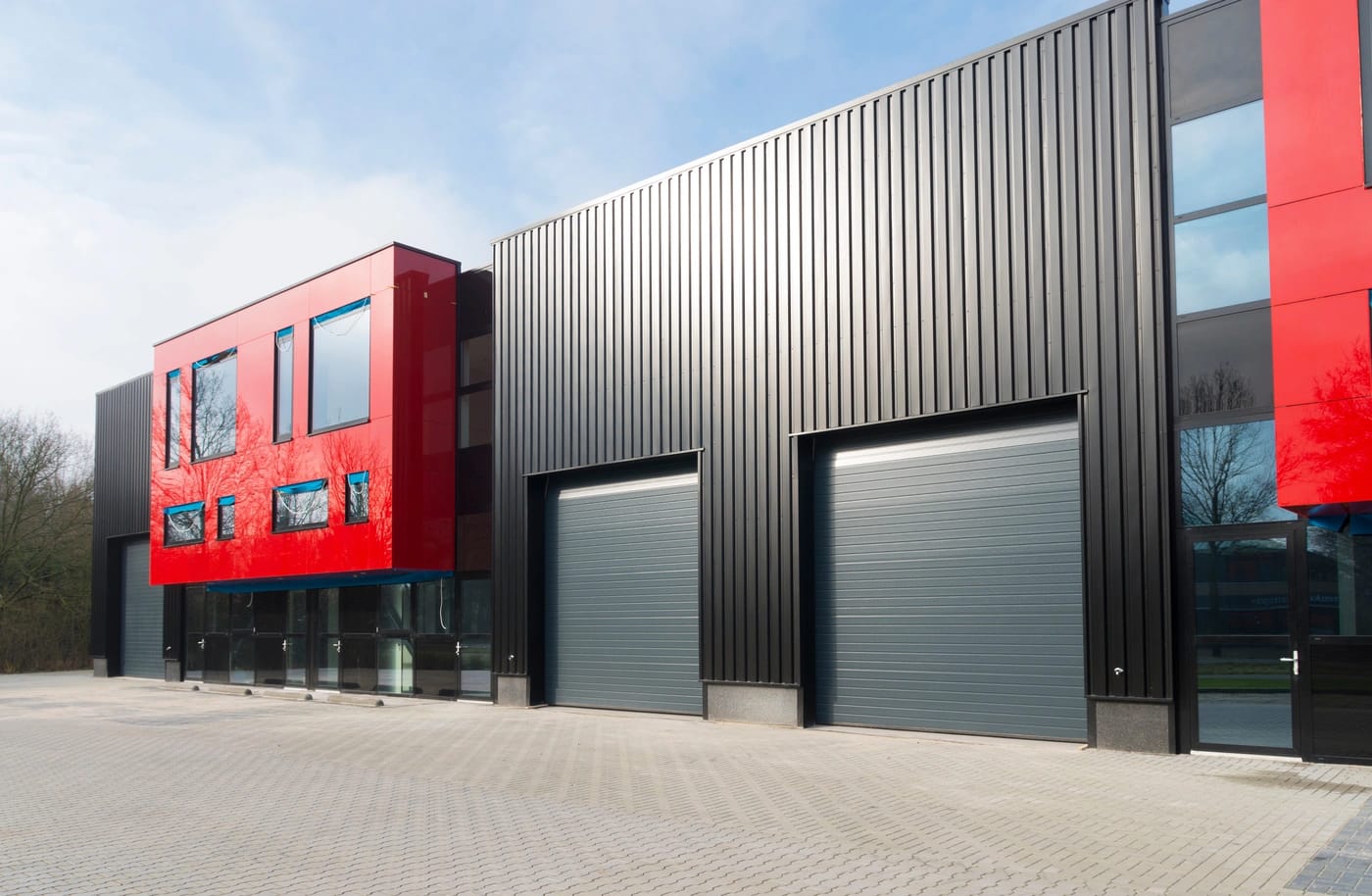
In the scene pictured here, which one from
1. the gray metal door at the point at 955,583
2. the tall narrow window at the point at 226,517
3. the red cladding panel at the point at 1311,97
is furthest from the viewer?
the tall narrow window at the point at 226,517

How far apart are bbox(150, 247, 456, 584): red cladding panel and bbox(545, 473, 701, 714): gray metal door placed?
306 centimetres

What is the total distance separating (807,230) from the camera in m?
15.5

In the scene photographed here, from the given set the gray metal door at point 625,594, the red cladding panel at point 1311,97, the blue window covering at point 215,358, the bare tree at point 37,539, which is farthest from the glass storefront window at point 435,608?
the bare tree at point 37,539

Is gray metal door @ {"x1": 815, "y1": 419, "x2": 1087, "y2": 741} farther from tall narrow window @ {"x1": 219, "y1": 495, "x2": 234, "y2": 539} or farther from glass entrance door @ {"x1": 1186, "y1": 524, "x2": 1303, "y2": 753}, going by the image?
tall narrow window @ {"x1": 219, "y1": 495, "x2": 234, "y2": 539}

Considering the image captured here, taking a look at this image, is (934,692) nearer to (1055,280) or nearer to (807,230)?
(1055,280)

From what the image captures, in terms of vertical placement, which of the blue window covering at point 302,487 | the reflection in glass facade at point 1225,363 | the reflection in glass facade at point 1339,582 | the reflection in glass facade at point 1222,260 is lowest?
the reflection in glass facade at point 1339,582

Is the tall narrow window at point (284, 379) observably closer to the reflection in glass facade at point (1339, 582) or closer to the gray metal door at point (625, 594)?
the gray metal door at point (625, 594)

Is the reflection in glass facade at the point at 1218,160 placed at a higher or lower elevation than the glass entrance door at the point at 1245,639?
higher

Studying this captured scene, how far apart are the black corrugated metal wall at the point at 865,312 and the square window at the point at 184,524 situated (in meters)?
10.6

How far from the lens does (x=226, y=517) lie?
25.9m

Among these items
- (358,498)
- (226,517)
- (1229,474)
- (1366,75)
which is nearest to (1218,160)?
(1366,75)

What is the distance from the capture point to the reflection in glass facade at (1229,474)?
441 inches

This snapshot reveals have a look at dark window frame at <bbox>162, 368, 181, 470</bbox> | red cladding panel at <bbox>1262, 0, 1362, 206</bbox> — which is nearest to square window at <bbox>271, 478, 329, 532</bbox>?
dark window frame at <bbox>162, 368, 181, 470</bbox>

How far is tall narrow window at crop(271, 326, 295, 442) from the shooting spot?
23906 mm
